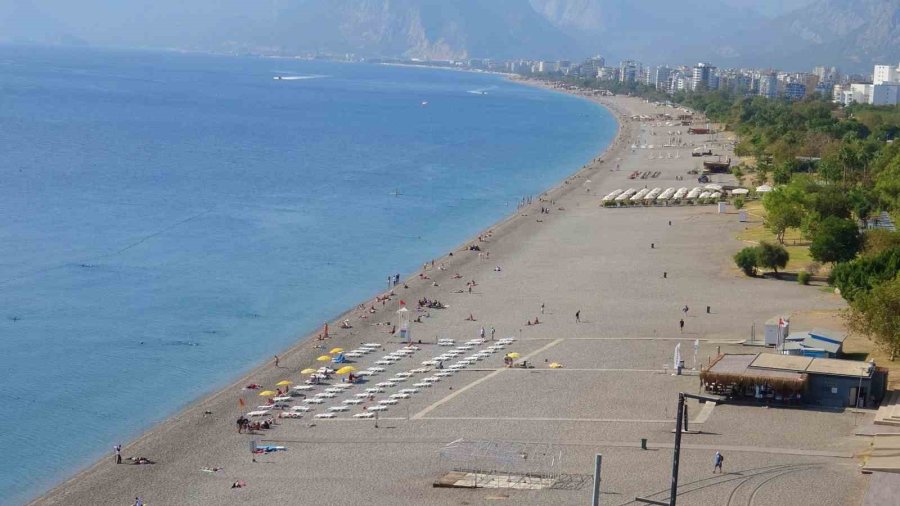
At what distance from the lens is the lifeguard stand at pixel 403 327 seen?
112ft

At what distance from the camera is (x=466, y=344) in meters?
33.2

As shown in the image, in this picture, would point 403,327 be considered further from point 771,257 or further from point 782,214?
→ point 782,214

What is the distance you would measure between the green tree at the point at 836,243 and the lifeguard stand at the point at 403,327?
15.3 metres

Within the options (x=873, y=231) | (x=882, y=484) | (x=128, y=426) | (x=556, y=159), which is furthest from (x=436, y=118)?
(x=882, y=484)

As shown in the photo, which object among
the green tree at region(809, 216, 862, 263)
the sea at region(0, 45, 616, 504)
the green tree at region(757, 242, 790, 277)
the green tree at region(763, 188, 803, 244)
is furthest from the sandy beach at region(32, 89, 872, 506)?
the green tree at region(763, 188, 803, 244)

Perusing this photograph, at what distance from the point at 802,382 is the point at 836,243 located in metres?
15.4

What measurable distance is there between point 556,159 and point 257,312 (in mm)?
53254

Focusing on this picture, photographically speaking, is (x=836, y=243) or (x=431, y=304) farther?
(x=836, y=243)

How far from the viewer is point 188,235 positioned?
174ft

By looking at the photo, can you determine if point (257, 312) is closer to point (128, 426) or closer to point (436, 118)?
point (128, 426)

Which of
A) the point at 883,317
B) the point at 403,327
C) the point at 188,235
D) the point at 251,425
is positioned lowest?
the point at 251,425

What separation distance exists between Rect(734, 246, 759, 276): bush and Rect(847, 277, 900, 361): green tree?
11.6m

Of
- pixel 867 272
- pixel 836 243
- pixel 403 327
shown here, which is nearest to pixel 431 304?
pixel 403 327

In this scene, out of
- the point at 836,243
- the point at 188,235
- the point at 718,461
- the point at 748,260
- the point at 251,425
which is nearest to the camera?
the point at 718,461
